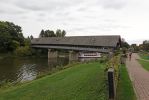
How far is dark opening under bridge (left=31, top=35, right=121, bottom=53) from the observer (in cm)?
5856

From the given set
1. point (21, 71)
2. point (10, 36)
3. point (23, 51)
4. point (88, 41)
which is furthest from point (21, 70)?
point (10, 36)

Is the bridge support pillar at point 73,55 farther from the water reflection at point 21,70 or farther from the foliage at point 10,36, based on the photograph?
the foliage at point 10,36

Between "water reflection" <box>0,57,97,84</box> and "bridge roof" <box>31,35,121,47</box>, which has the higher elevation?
"bridge roof" <box>31,35,121,47</box>

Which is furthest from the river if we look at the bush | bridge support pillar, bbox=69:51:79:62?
the bush

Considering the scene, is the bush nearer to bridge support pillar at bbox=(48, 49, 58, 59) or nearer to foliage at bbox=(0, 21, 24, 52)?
foliage at bbox=(0, 21, 24, 52)

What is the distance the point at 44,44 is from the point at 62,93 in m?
70.2

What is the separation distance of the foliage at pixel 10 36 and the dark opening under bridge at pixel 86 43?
7.79 metres

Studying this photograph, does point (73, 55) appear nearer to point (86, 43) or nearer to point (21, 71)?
point (86, 43)

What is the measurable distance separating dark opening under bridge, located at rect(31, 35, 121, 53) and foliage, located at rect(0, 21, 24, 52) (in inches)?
307

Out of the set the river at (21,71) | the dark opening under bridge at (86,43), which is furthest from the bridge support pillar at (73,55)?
the river at (21,71)

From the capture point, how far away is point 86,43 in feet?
210

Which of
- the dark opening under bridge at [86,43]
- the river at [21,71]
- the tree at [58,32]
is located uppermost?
the tree at [58,32]

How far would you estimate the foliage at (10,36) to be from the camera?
72.8 m

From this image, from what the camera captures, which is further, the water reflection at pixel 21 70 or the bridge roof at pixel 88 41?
the bridge roof at pixel 88 41
